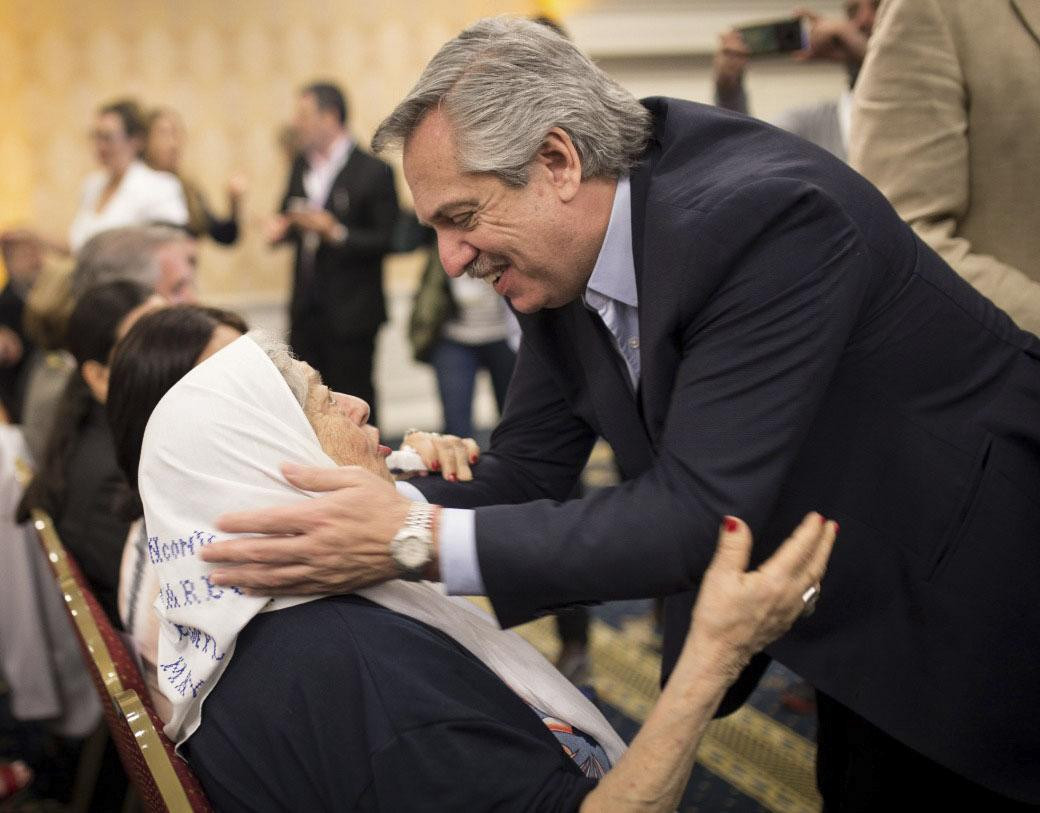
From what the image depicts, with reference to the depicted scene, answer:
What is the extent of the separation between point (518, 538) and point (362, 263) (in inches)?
152

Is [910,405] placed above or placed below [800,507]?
above

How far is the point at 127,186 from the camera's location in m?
4.43

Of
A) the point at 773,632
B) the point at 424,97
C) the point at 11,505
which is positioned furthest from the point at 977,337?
the point at 11,505

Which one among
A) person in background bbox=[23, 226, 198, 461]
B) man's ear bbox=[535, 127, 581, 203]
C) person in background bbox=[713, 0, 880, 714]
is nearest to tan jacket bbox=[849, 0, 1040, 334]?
person in background bbox=[713, 0, 880, 714]

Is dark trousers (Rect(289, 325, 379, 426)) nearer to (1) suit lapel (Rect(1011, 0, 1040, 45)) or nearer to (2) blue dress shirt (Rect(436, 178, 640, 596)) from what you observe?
(2) blue dress shirt (Rect(436, 178, 640, 596))

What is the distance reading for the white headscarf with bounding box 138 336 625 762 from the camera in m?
1.28

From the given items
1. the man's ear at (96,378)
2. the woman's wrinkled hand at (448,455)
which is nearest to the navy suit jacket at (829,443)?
the woman's wrinkled hand at (448,455)

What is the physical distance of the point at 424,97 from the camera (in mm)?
1400

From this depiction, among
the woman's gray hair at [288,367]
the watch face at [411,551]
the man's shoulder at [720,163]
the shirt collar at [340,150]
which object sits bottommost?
the shirt collar at [340,150]

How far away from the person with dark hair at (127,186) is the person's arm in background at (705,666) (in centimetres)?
356

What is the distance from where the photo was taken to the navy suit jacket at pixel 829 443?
1298 millimetres

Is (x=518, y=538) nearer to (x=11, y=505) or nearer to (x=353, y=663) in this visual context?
(x=353, y=663)

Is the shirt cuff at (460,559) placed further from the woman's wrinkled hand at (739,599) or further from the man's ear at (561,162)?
the man's ear at (561,162)

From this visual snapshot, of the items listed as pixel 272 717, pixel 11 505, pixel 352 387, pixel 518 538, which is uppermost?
pixel 518 538
